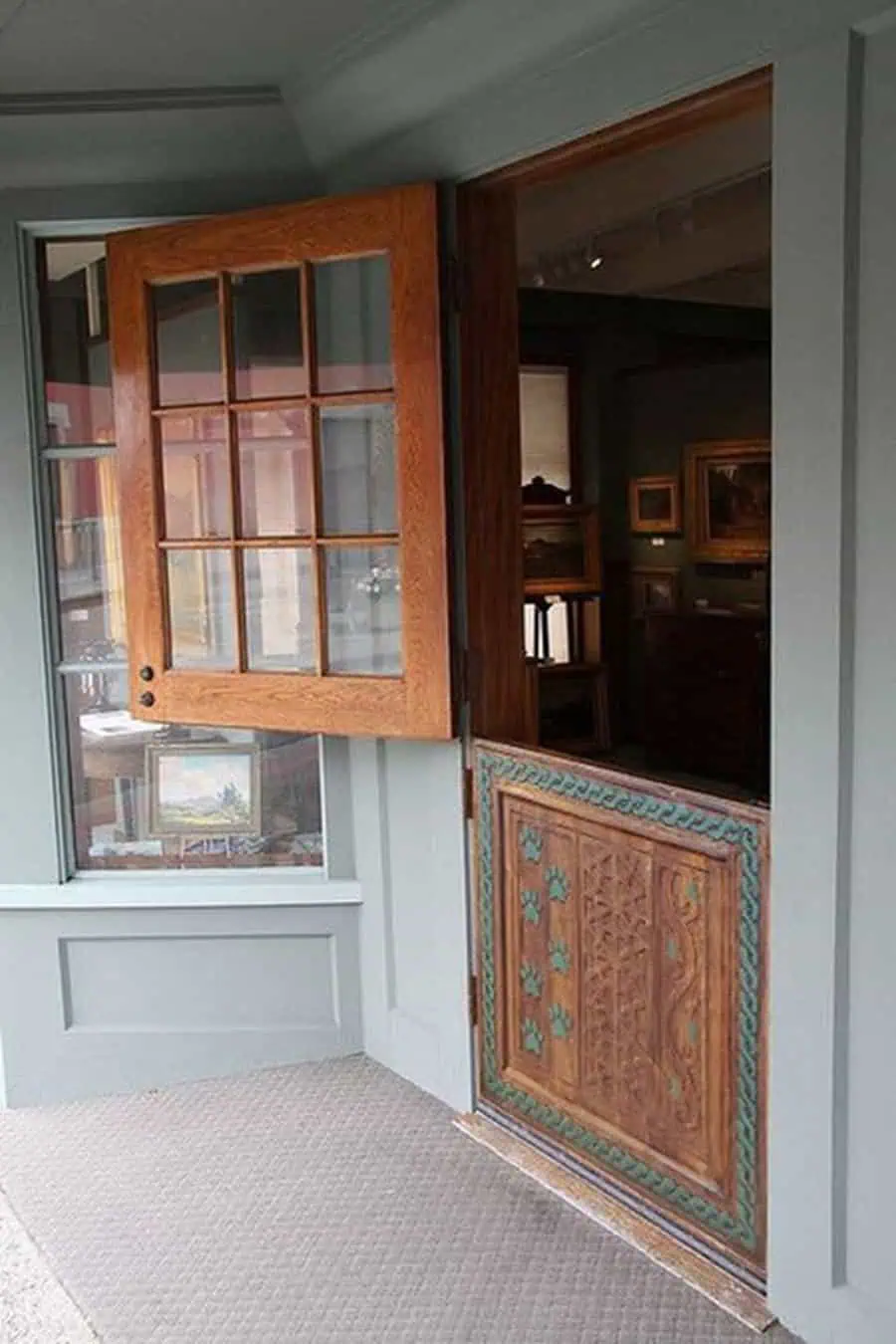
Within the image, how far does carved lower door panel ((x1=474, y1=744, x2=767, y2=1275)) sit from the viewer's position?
2406 millimetres

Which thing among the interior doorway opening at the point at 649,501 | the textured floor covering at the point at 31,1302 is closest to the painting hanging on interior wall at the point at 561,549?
the interior doorway opening at the point at 649,501

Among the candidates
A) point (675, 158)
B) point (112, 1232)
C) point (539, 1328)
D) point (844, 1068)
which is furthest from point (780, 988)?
point (675, 158)

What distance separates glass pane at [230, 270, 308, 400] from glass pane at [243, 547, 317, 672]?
391 millimetres

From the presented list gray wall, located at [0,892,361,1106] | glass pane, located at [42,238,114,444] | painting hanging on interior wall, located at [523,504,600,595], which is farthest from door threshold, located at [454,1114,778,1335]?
painting hanging on interior wall, located at [523,504,600,595]

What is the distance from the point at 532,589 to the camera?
551 cm

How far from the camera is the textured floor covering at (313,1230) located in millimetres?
2391

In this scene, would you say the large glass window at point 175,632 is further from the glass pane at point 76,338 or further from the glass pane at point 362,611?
the glass pane at point 362,611

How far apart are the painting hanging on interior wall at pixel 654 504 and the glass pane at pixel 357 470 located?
10.0 ft

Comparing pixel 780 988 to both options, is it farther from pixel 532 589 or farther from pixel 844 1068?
pixel 532 589

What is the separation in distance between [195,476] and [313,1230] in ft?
5.73

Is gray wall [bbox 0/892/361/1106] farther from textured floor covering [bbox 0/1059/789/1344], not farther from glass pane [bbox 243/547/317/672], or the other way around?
glass pane [bbox 243/547/317/672]

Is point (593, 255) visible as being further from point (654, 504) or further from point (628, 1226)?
point (628, 1226)

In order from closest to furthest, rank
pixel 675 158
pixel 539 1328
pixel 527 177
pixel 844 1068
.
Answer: pixel 844 1068 < pixel 539 1328 < pixel 527 177 < pixel 675 158

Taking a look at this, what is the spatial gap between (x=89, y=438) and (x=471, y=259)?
1107mm
